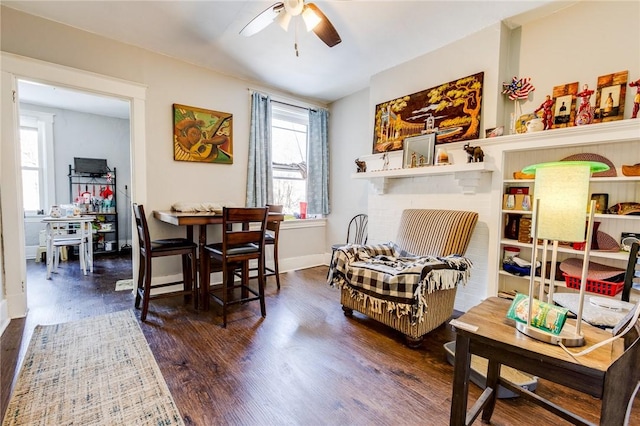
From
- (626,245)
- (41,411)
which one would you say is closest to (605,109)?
(626,245)

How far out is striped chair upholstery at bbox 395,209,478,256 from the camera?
239 cm

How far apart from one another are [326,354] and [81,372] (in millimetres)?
1498

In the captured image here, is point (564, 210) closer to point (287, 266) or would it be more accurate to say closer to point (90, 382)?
point (90, 382)

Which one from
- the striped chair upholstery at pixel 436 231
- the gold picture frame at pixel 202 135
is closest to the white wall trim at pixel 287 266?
the gold picture frame at pixel 202 135

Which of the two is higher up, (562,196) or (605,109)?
(605,109)

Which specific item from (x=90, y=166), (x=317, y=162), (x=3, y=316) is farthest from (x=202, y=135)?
(x=90, y=166)

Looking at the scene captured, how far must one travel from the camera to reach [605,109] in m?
2.00

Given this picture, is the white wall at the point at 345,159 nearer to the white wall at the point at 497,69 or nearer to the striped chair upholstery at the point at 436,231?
the white wall at the point at 497,69

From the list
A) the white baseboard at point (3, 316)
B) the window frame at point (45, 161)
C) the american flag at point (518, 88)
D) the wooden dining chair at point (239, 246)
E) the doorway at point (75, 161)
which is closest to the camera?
the white baseboard at point (3, 316)

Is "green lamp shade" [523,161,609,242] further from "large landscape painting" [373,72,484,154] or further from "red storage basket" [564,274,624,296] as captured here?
"large landscape painting" [373,72,484,154]

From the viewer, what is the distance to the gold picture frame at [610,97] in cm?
196

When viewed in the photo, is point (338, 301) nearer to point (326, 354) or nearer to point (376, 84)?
point (326, 354)

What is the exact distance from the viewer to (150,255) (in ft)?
7.69

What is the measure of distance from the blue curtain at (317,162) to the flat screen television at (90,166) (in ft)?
13.3
